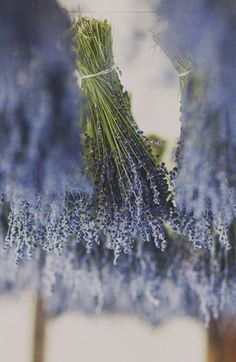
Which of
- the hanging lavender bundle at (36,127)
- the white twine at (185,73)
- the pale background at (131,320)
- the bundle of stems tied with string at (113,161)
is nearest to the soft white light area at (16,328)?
the pale background at (131,320)

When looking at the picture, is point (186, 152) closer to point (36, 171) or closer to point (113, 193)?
point (113, 193)

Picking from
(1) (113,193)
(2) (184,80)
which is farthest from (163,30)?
(1) (113,193)

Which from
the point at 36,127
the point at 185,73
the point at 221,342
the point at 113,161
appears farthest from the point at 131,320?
the point at 185,73

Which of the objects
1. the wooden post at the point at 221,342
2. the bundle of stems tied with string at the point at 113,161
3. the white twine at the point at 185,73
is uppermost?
the white twine at the point at 185,73

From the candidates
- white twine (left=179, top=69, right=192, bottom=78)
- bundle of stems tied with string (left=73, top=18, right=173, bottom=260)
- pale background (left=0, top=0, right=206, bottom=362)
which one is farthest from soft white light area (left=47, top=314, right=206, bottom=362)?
white twine (left=179, top=69, right=192, bottom=78)

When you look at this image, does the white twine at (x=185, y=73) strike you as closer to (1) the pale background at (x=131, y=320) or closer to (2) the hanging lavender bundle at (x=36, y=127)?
(1) the pale background at (x=131, y=320)

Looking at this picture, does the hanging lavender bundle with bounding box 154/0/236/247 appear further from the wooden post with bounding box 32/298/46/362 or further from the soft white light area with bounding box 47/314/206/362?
the wooden post with bounding box 32/298/46/362
